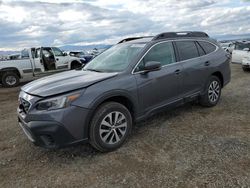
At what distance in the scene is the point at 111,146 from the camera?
3607 mm

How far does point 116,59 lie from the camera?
434cm

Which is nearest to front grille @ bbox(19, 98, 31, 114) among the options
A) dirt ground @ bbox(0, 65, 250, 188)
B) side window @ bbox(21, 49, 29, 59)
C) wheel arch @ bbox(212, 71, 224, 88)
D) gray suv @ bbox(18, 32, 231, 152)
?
gray suv @ bbox(18, 32, 231, 152)

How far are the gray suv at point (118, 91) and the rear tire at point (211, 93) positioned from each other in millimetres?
23

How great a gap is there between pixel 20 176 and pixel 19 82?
30.2 feet

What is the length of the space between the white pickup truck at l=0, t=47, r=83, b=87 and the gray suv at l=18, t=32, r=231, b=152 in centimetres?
762

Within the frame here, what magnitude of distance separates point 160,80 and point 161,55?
0.53m

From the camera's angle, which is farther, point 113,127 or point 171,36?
point 171,36

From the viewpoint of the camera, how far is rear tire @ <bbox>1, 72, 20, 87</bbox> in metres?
10.9

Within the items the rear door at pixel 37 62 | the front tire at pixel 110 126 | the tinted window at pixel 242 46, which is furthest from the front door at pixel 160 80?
the tinted window at pixel 242 46

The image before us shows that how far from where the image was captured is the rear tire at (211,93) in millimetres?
5301

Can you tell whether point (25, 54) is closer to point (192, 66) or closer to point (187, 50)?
point (187, 50)

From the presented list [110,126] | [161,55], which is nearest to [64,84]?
[110,126]

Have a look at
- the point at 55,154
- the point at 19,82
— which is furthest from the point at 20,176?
the point at 19,82

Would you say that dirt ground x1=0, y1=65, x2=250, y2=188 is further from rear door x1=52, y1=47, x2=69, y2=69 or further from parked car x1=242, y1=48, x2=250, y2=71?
rear door x1=52, y1=47, x2=69, y2=69
